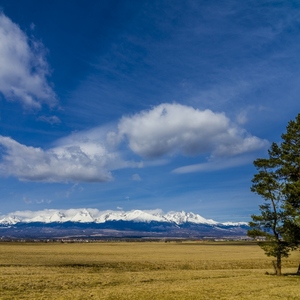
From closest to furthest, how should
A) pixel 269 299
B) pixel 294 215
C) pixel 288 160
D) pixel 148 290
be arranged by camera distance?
pixel 269 299, pixel 148 290, pixel 294 215, pixel 288 160

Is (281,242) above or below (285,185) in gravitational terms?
below

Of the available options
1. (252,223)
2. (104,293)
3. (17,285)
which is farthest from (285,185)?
(17,285)

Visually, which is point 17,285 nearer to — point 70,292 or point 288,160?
point 70,292

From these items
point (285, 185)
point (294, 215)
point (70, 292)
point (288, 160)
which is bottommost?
point (70, 292)

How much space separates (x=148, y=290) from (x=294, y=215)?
1739cm

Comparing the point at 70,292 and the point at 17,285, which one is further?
the point at 17,285

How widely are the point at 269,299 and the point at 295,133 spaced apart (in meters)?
20.3

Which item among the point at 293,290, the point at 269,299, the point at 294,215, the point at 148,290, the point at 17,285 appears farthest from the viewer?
the point at 294,215

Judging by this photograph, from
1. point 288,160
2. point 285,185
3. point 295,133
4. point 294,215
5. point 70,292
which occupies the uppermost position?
Answer: point 295,133

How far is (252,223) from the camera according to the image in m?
37.0

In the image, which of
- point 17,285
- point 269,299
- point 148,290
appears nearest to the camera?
point 269,299

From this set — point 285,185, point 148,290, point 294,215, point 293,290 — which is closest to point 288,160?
point 285,185

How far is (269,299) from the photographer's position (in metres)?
20.9

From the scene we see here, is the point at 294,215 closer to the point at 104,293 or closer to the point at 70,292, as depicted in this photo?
the point at 104,293
